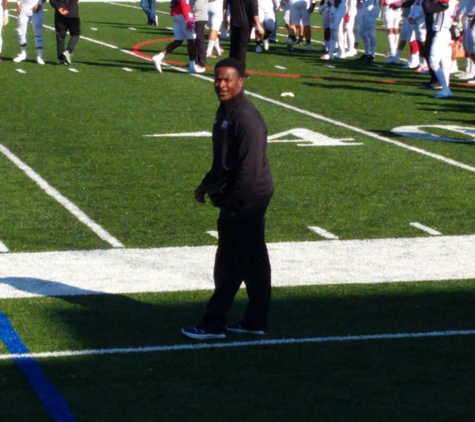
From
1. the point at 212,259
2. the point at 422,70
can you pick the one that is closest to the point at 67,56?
the point at 422,70

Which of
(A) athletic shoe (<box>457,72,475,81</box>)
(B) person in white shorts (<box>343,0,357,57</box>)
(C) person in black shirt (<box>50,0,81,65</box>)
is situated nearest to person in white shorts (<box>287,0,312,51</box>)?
(B) person in white shorts (<box>343,0,357,57</box>)

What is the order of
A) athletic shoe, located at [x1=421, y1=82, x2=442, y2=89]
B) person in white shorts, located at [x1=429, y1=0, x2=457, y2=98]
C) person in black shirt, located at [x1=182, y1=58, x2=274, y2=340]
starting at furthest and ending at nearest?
athletic shoe, located at [x1=421, y1=82, x2=442, y2=89], person in white shorts, located at [x1=429, y1=0, x2=457, y2=98], person in black shirt, located at [x1=182, y1=58, x2=274, y2=340]

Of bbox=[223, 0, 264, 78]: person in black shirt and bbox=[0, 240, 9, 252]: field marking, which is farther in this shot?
bbox=[223, 0, 264, 78]: person in black shirt

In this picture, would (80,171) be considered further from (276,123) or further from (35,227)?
(276,123)

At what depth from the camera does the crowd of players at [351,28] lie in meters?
18.2

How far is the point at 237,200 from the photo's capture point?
22.1 ft

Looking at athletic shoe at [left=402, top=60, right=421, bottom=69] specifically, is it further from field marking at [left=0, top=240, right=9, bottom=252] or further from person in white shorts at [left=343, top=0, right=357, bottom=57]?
field marking at [left=0, top=240, right=9, bottom=252]

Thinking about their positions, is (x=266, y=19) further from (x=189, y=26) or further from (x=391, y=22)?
(x=189, y=26)

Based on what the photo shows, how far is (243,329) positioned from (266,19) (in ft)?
66.6

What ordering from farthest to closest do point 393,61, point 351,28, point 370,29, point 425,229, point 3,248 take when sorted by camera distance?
point 351,28
point 393,61
point 370,29
point 425,229
point 3,248

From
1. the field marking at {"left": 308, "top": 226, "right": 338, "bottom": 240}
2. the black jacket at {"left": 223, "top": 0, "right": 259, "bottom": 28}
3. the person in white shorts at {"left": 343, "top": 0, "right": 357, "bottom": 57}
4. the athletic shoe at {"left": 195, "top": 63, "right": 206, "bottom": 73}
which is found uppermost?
the black jacket at {"left": 223, "top": 0, "right": 259, "bottom": 28}

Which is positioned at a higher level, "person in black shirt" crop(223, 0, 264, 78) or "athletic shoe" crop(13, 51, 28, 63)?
"person in black shirt" crop(223, 0, 264, 78)

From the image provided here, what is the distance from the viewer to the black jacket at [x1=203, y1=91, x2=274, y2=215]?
6668 mm

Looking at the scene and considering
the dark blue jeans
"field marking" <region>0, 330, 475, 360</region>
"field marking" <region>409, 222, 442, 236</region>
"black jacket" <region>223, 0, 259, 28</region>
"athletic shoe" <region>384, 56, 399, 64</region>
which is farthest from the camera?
"athletic shoe" <region>384, 56, 399, 64</region>
